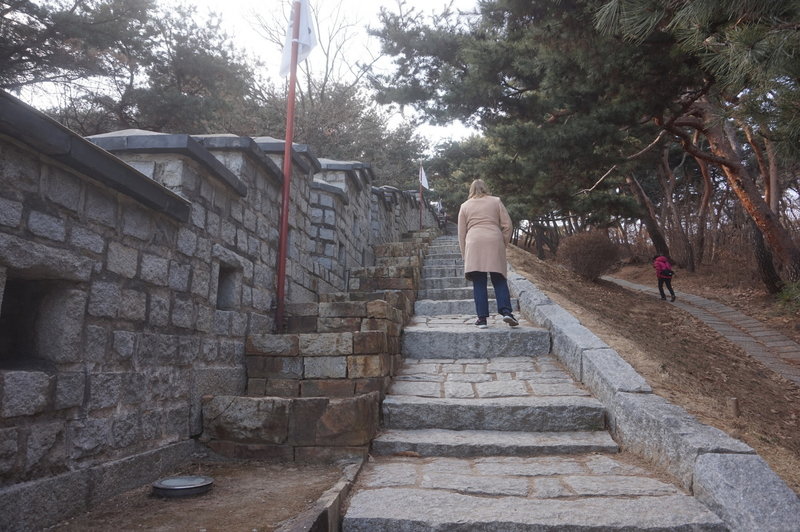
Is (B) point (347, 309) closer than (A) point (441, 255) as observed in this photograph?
Yes

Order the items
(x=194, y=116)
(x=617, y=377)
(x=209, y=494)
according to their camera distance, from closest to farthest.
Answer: (x=209, y=494) → (x=617, y=377) → (x=194, y=116)

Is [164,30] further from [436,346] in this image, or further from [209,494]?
[209,494]

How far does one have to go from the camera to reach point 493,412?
3.76 m

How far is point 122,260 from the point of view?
2.77 m

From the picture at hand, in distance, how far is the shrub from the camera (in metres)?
12.2

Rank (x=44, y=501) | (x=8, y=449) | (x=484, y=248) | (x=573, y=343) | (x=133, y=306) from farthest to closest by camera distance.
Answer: (x=484, y=248) → (x=573, y=343) → (x=133, y=306) → (x=44, y=501) → (x=8, y=449)

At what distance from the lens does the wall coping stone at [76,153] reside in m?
2.02


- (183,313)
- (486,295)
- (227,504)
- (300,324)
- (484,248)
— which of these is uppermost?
(484,248)

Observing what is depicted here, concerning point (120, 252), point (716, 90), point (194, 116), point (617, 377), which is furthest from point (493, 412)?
point (194, 116)

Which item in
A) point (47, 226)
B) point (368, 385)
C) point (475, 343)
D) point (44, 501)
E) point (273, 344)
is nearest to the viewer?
point (44, 501)

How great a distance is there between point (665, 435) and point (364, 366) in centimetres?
198

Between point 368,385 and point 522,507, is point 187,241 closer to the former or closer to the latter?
point 368,385

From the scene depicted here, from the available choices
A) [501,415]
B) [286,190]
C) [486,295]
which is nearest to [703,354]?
[486,295]

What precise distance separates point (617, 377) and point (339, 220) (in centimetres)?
469
